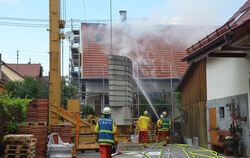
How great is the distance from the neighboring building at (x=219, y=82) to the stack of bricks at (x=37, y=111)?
6.85 metres

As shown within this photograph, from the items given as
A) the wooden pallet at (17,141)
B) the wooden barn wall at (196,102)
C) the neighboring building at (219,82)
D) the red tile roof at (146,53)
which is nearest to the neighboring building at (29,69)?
the red tile roof at (146,53)

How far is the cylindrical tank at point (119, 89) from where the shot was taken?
1789cm

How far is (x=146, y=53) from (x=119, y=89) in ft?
38.1

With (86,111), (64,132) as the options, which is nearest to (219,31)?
(64,132)

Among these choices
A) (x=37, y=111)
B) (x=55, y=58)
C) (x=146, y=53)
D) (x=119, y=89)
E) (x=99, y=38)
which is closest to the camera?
(x=37, y=111)

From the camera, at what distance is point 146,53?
95.3 ft

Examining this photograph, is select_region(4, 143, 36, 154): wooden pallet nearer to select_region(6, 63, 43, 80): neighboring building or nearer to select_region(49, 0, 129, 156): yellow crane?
select_region(49, 0, 129, 156): yellow crane

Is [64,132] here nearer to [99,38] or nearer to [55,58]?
[55,58]

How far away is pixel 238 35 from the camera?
10.8m

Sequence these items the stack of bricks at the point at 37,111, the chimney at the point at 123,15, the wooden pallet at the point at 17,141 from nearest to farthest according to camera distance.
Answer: the wooden pallet at the point at 17,141 → the stack of bricks at the point at 37,111 → the chimney at the point at 123,15

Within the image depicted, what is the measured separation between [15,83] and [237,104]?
19116 mm

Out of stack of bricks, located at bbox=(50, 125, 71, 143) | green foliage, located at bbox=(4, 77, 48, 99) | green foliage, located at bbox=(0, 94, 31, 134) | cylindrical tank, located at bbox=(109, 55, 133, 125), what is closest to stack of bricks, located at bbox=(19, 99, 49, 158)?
green foliage, located at bbox=(0, 94, 31, 134)

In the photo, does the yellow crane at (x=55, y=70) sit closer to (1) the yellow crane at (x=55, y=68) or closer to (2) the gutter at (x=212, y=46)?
(1) the yellow crane at (x=55, y=68)

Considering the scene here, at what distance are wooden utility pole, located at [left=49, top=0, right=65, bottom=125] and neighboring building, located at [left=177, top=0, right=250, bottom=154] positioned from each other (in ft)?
20.8
